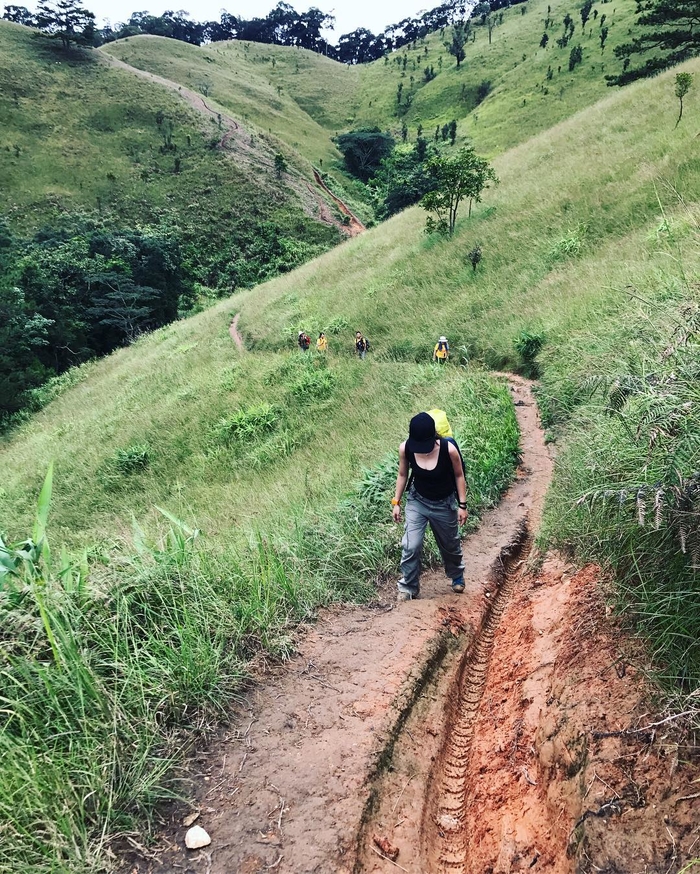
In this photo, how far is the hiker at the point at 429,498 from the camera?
3814 millimetres

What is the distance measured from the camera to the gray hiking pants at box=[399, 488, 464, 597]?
4.01 meters

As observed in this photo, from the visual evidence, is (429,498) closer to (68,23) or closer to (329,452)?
(329,452)

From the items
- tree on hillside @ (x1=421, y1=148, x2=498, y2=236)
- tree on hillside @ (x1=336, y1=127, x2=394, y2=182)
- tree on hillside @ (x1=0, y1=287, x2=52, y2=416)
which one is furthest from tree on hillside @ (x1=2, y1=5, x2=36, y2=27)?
tree on hillside @ (x1=421, y1=148, x2=498, y2=236)

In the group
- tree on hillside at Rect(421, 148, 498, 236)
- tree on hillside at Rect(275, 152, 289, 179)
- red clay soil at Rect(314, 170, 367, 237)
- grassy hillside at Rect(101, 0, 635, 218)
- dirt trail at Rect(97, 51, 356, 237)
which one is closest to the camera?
tree on hillside at Rect(421, 148, 498, 236)

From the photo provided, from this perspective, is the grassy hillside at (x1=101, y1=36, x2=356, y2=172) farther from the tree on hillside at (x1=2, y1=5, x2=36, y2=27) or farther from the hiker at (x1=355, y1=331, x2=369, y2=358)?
the hiker at (x1=355, y1=331, x2=369, y2=358)

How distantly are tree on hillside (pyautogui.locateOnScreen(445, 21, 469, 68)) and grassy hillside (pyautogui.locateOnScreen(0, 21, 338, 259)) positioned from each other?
146ft

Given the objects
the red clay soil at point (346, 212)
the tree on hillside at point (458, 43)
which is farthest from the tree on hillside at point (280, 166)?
the tree on hillside at point (458, 43)

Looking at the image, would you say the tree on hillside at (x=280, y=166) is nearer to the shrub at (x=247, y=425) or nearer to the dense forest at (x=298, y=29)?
the shrub at (x=247, y=425)

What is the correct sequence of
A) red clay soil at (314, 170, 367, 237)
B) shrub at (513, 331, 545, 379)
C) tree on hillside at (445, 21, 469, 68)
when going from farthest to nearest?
tree on hillside at (445, 21, 469, 68) → red clay soil at (314, 170, 367, 237) → shrub at (513, 331, 545, 379)

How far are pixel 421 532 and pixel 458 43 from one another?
321 ft

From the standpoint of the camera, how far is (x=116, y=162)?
48750 millimetres

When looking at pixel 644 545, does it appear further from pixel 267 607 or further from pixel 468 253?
pixel 468 253

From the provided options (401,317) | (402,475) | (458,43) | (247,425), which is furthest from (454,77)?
(402,475)

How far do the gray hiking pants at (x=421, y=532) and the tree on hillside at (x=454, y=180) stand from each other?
51.9 feet
